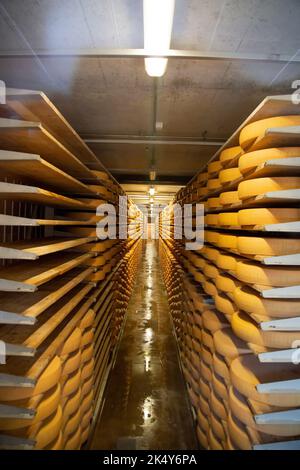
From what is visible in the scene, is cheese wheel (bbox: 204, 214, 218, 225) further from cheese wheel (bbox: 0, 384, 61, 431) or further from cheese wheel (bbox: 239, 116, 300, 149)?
cheese wheel (bbox: 0, 384, 61, 431)

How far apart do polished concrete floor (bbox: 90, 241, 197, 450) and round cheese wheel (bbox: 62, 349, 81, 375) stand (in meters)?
1.13

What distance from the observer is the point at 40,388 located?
1.53 m

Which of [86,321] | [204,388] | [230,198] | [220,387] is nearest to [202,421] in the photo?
[204,388]

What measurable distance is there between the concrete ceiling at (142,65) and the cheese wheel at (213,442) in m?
3.02

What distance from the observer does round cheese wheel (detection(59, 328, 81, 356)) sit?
1.97m

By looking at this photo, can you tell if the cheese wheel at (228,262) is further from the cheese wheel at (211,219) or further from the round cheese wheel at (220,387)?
the round cheese wheel at (220,387)

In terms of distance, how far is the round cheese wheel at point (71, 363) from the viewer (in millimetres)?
1975

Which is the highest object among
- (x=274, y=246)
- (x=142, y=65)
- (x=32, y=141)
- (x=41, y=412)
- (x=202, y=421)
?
(x=142, y=65)

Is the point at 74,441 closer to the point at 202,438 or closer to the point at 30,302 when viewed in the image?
the point at 202,438

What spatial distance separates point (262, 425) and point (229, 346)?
540mm

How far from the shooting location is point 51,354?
1.69 m

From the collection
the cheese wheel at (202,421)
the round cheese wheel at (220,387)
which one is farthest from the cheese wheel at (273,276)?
the cheese wheel at (202,421)

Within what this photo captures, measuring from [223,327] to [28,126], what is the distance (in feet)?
6.84

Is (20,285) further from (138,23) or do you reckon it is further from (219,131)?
(219,131)
